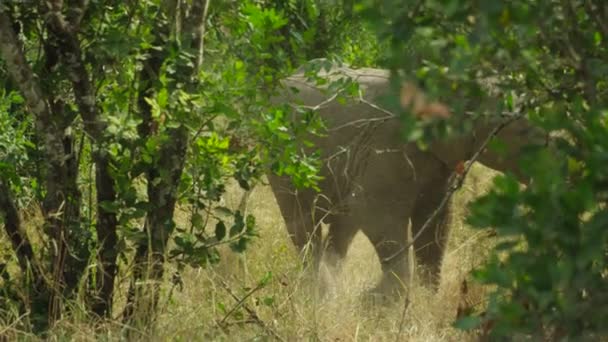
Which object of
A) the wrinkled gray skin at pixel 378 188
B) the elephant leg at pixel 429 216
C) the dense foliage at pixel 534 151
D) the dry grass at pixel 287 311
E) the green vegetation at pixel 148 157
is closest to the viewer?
the dense foliage at pixel 534 151

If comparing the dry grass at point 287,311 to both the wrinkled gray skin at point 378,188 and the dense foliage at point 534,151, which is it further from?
the dense foliage at point 534,151

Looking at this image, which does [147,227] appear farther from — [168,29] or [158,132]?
[168,29]

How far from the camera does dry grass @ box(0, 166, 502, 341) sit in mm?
5016

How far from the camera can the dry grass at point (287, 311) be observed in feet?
16.5

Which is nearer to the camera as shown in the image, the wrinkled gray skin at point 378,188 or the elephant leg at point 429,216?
the wrinkled gray skin at point 378,188

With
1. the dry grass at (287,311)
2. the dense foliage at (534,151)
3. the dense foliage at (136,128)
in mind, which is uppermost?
the dense foliage at (534,151)

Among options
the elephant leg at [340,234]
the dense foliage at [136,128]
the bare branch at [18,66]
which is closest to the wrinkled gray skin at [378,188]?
the elephant leg at [340,234]

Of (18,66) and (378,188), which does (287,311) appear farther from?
(378,188)

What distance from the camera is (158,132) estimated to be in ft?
16.6

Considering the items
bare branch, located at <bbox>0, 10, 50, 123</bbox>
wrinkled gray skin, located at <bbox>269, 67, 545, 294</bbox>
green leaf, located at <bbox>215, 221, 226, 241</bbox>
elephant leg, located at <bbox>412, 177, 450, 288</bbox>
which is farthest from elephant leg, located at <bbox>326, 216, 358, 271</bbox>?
bare branch, located at <bbox>0, 10, 50, 123</bbox>

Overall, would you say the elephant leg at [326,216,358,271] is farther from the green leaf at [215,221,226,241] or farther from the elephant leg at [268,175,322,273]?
the green leaf at [215,221,226,241]

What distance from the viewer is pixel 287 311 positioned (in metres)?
5.31

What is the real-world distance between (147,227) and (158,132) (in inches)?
14.4

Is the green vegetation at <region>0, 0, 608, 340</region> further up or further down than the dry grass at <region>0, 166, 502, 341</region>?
further up
